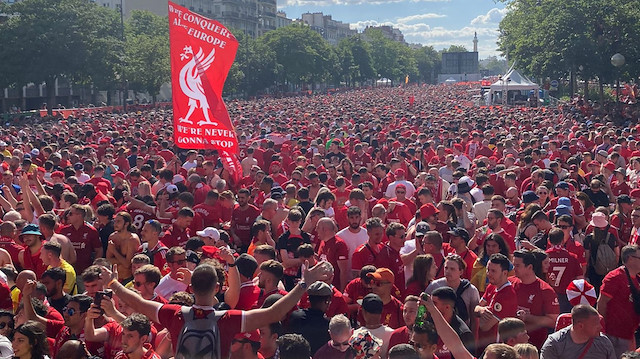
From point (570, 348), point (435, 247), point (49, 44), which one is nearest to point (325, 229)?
point (435, 247)

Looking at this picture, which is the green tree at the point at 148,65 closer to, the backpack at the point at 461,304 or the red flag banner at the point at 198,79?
the red flag banner at the point at 198,79

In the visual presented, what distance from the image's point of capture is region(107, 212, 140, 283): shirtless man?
7852 millimetres

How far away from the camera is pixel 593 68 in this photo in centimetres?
3491

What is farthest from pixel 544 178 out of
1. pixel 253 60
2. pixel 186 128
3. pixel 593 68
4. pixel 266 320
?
pixel 253 60

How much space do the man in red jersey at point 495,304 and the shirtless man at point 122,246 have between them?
3626mm

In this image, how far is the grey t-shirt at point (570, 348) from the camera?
521cm

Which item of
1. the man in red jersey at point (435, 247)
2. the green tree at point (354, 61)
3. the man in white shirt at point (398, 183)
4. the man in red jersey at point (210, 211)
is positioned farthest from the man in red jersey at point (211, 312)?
the green tree at point (354, 61)

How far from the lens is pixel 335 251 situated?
25.7 feet

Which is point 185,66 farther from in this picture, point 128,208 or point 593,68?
point 593,68

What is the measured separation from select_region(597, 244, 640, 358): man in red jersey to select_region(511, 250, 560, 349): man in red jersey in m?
0.44

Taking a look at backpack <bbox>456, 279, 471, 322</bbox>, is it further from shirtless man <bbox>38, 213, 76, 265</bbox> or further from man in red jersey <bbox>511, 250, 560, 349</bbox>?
shirtless man <bbox>38, 213, 76, 265</bbox>

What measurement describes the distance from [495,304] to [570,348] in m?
0.92

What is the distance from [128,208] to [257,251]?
3489mm

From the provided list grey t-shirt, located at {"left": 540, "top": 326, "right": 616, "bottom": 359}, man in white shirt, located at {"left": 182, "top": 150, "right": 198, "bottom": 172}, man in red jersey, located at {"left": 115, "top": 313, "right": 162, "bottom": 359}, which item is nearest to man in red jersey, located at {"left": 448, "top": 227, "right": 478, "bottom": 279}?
grey t-shirt, located at {"left": 540, "top": 326, "right": 616, "bottom": 359}
